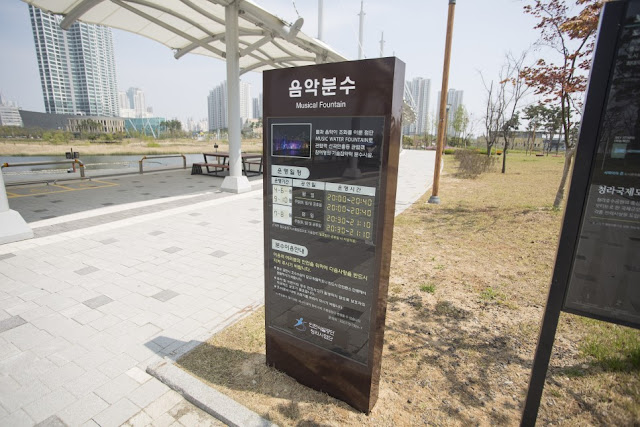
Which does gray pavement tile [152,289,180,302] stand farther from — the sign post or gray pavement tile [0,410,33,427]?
the sign post

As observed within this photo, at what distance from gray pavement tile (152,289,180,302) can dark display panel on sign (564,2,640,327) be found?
4067mm

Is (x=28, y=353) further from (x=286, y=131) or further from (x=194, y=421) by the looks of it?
(x=286, y=131)

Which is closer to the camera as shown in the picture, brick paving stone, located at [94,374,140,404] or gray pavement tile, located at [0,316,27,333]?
brick paving stone, located at [94,374,140,404]

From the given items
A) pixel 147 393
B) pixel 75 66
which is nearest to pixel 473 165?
pixel 147 393

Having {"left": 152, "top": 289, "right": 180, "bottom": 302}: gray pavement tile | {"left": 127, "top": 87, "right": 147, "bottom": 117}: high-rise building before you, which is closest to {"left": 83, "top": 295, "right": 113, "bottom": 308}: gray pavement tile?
{"left": 152, "top": 289, "right": 180, "bottom": 302}: gray pavement tile

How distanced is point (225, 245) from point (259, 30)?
9.59 metres

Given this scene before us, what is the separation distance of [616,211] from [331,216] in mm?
1622

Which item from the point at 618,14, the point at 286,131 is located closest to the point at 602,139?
the point at 618,14

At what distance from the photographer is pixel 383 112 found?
202 cm

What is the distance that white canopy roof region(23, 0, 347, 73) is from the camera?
9508mm

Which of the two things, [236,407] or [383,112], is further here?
[236,407]

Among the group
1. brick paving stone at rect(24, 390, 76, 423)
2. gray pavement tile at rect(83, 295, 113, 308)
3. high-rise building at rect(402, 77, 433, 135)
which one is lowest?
brick paving stone at rect(24, 390, 76, 423)

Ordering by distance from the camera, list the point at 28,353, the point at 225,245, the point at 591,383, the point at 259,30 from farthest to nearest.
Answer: the point at 259,30
the point at 225,245
the point at 28,353
the point at 591,383

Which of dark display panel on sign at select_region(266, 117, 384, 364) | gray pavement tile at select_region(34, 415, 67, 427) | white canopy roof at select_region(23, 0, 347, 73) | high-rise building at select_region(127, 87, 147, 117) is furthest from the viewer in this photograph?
high-rise building at select_region(127, 87, 147, 117)
